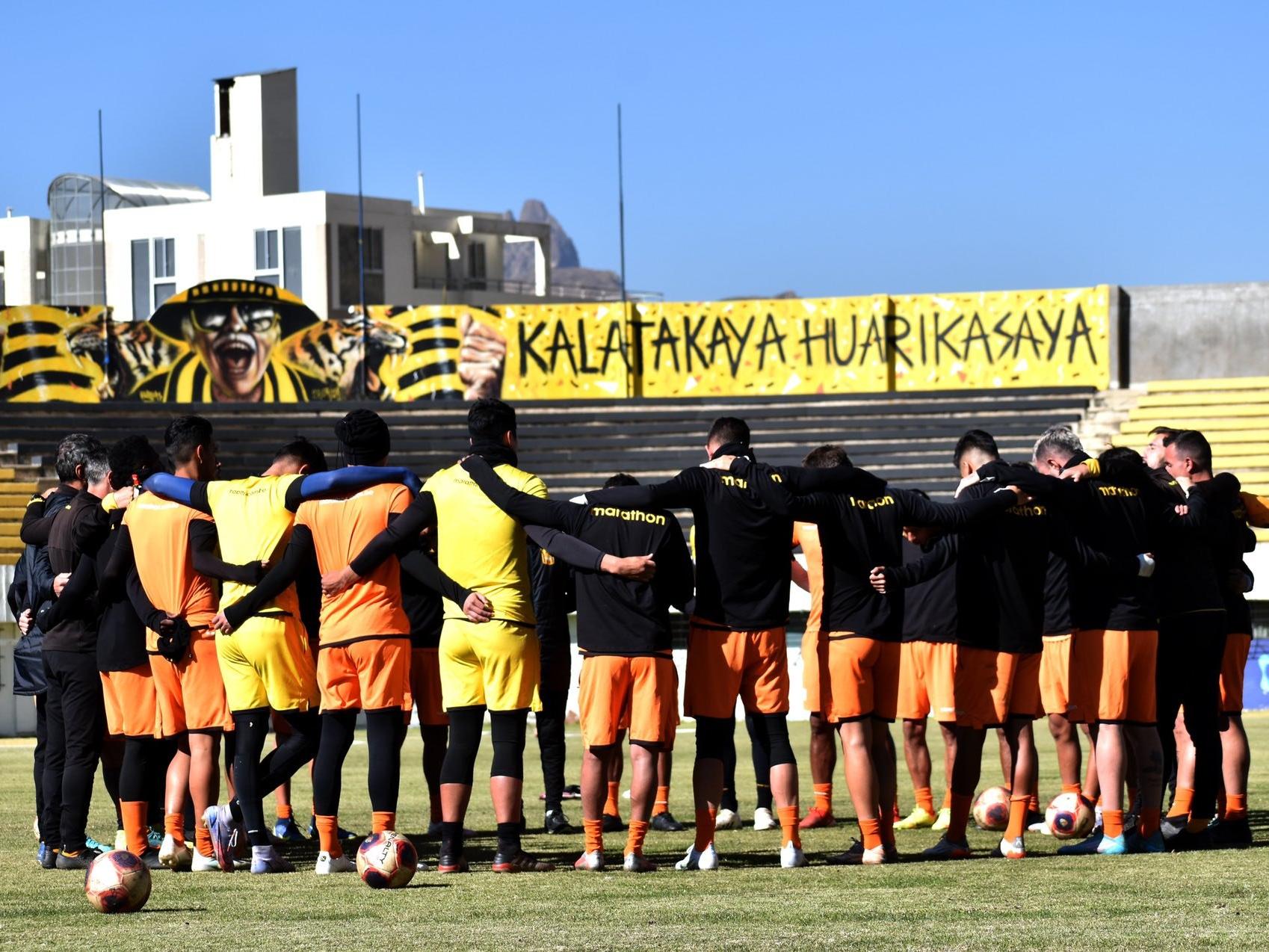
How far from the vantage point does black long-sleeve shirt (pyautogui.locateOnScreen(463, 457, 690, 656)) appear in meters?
8.80

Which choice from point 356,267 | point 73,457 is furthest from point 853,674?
point 356,267

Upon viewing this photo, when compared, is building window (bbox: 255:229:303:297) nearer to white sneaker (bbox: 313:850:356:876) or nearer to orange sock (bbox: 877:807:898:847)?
white sneaker (bbox: 313:850:356:876)

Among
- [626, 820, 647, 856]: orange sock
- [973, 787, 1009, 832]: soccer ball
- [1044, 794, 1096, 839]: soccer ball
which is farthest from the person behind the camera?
[973, 787, 1009, 832]: soccer ball

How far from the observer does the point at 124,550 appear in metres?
9.35

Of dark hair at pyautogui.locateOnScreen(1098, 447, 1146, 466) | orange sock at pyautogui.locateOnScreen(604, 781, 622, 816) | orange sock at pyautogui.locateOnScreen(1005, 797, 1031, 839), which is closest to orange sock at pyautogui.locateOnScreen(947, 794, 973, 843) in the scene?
orange sock at pyautogui.locateOnScreen(1005, 797, 1031, 839)

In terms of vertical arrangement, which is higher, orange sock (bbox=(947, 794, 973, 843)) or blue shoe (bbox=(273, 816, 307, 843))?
orange sock (bbox=(947, 794, 973, 843))

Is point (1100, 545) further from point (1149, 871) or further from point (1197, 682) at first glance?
point (1149, 871)

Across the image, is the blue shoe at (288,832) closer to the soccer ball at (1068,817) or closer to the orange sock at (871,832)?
the orange sock at (871,832)

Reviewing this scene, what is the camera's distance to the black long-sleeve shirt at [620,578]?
347 inches

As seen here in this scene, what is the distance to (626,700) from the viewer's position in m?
8.91

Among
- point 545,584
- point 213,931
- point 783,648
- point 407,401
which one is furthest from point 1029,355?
point 213,931

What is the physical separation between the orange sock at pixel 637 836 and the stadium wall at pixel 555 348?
85.3 ft

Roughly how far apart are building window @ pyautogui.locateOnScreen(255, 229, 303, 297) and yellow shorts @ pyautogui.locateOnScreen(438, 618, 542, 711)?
183 ft

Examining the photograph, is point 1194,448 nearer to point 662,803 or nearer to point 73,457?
point 662,803
